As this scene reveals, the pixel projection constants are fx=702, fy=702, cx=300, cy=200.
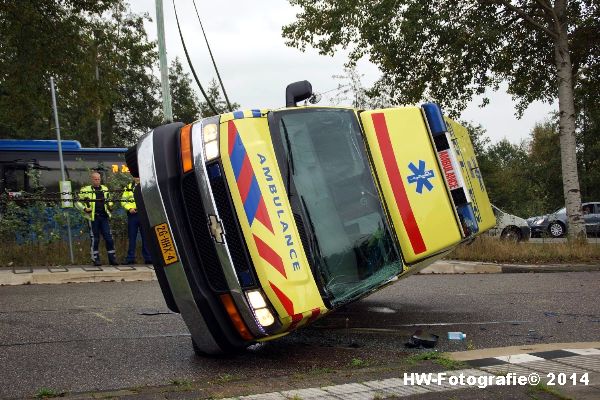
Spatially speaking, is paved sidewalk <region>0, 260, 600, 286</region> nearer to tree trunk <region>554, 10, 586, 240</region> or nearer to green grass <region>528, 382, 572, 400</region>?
tree trunk <region>554, 10, 586, 240</region>

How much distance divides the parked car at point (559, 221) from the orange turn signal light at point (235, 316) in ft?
67.9

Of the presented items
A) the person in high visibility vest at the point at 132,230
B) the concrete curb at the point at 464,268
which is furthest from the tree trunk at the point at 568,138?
the person in high visibility vest at the point at 132,230

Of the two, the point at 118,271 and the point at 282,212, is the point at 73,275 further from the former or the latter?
the point at 282,212

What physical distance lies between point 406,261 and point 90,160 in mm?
16913

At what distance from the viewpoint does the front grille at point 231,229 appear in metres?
4.96

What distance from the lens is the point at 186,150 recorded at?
17.2ft

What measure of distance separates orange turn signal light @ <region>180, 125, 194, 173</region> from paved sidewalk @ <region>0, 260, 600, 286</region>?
620 centimetres

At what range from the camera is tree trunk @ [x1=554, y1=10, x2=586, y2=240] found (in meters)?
15.7

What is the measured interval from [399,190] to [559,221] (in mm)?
24647

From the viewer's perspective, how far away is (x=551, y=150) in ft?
148

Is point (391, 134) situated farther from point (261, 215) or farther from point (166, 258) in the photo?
point (166, 258)

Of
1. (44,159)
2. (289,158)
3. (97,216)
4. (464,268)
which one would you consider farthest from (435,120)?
(44,159)

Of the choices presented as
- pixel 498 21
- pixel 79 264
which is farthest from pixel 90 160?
pixel 498 21

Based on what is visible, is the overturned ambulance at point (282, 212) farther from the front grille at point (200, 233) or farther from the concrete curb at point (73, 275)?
the concrete curb at point (73, 275)
